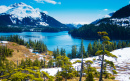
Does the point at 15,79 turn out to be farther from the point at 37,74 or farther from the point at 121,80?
the point at 121,80

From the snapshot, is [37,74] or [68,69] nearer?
[37,74]

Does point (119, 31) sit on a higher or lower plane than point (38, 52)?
higher

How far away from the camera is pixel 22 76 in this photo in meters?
18.8

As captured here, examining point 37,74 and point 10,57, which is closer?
point 37,74

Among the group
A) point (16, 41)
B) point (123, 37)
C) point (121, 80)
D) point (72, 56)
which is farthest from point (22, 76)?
point (123, 37)

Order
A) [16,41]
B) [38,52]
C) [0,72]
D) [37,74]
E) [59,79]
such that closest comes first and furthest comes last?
[37,74], [59,79], [0,72], [38,52], [16,41]

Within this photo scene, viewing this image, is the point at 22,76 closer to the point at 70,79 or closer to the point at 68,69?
the point at 68,69

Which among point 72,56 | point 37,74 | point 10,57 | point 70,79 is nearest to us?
point 37,74

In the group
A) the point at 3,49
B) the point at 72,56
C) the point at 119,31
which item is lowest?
the point at 72,56

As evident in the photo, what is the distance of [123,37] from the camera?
190 metres

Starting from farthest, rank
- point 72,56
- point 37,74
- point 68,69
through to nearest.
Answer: point 72,56
point 68,69
point 37,74

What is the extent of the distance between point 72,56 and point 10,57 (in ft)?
159

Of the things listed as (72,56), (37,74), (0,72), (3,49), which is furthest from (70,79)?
(3,49)

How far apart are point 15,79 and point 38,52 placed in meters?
88.7
